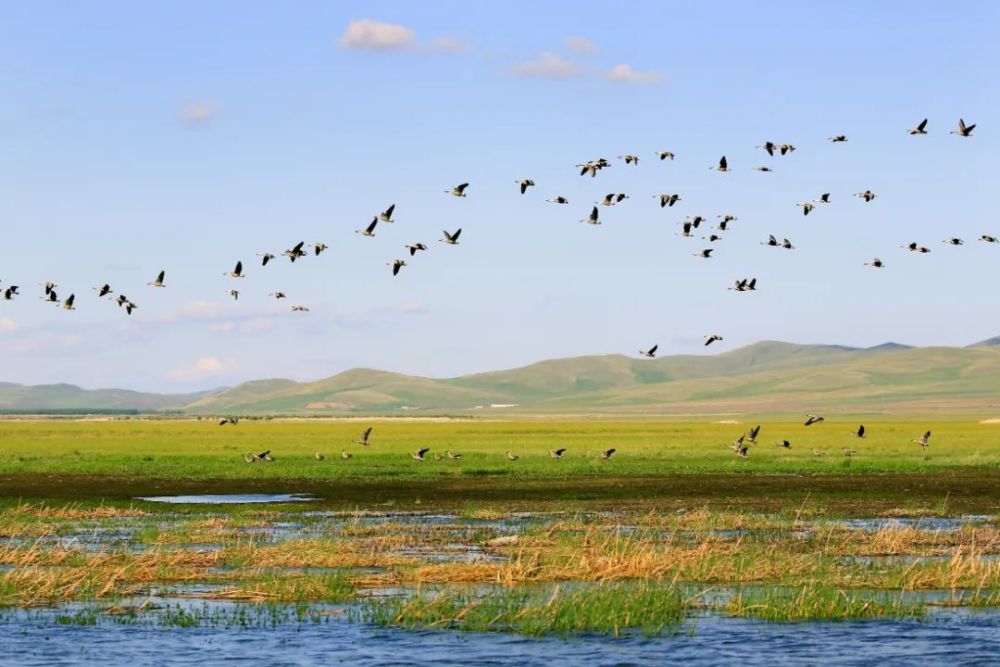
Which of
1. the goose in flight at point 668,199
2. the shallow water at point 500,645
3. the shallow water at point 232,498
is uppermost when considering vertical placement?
the goose in flight at point 668,199

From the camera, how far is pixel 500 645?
967 inches

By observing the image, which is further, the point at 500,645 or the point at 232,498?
the point at 232,498

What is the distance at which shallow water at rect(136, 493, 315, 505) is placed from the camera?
167 feet

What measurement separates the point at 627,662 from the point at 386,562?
386 inches

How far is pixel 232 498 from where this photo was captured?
53219mm

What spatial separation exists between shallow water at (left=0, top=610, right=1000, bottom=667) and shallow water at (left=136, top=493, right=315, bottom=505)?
24.6 meters

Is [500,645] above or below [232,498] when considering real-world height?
below

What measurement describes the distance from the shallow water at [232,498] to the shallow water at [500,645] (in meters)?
24.6

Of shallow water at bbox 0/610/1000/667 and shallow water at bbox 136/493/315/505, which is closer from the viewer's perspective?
shallow water at bbox 0/610/1000/667

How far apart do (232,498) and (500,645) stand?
30100 mm

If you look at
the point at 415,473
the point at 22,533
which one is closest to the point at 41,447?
the point at 415,473

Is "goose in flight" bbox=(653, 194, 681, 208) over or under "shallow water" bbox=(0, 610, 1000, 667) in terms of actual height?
over

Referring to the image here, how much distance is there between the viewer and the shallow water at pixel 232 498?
167 feet

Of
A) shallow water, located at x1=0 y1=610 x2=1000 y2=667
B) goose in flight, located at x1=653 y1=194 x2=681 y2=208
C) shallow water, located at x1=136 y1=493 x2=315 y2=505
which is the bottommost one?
shallow water, located at x1=0 y1=610 x2=1000 y2=667
